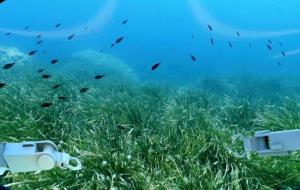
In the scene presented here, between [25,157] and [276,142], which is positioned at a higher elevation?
[276,142]

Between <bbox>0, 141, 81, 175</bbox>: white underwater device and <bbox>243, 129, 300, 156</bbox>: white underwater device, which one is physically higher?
<bbox>243, 129, 300, 156</bbox>: white underwater device

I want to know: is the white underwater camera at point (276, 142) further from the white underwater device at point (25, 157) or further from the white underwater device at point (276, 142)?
the white underwater device at point (25, 157)

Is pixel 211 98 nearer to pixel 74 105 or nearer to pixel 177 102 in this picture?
pixel 177 102

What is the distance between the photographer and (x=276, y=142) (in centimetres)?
189

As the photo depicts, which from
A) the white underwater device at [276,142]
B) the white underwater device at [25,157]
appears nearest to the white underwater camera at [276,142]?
the white underwater device at [276,142]

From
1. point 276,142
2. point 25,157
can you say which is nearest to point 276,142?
point 276,142

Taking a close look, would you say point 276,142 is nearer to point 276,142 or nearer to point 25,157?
point 276,142

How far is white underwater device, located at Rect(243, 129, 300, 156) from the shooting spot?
1854 mm

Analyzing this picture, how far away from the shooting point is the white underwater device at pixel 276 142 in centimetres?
185

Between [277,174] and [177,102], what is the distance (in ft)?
9.42

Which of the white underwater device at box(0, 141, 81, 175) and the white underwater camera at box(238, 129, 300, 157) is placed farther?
the white underwater camera at box(238, 129, 300, 157)

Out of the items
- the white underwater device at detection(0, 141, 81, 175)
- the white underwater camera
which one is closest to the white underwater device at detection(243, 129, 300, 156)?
the white underwater camera

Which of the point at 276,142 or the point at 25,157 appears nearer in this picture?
the point at 25,157

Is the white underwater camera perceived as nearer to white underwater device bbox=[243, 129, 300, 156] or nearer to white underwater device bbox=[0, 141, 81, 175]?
white underwater device bbox=[243, 129, 300, 156]
